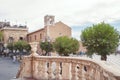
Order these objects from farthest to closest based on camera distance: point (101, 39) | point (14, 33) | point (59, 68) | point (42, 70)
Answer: point (14, 33), point (101, 39), point (42, 70), point (59, 68)

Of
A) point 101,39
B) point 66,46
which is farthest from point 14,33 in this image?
point 101,39

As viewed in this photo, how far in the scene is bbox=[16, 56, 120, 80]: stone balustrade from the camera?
20.9ft

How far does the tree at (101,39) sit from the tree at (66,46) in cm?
1410

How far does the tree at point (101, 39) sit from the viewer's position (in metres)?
32.6

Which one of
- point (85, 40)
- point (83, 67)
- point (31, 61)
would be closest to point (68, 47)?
point (85, 40)

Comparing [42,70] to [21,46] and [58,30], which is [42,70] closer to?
[21,46]

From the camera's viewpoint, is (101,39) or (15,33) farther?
(15,33)

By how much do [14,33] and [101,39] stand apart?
4575cm

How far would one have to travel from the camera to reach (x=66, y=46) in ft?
159

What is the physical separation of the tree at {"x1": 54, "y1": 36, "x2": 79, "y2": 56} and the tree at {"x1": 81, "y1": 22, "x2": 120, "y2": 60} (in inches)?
555

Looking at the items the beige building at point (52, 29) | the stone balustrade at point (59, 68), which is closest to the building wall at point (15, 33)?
the beige building at point (52, 29)

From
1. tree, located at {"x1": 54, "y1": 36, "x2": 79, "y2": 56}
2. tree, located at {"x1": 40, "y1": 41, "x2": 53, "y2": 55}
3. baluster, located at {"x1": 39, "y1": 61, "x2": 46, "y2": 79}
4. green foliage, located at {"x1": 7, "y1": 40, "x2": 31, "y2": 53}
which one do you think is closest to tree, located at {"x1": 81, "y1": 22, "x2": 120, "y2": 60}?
tree, located at {"x1": 54, "y1": 36, "x2": 79, "y2": 56}

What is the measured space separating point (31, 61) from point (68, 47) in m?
38.0

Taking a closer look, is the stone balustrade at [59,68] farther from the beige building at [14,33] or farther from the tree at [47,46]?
the beige building at [14,33]
